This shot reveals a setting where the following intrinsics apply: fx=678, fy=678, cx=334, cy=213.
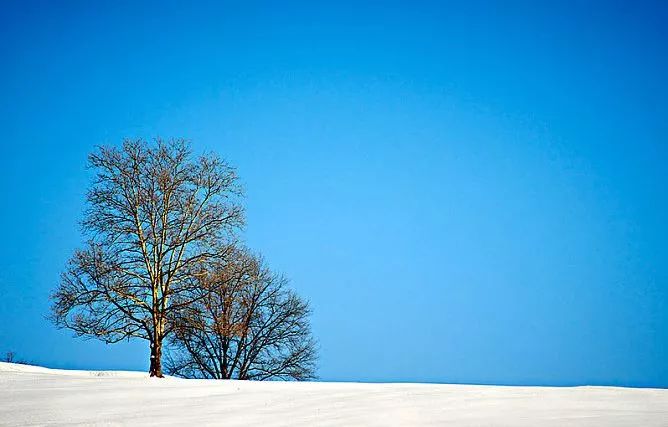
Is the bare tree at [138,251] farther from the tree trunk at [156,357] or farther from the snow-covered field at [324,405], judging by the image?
the snow-covered field at [324,405]

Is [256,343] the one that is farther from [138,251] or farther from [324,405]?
[324,405]

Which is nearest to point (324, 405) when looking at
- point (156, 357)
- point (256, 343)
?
point (156, 357)

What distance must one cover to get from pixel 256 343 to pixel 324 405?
29.7 meters

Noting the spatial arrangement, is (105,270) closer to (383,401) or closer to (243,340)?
(243,340)

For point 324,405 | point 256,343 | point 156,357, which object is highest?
point 256,343

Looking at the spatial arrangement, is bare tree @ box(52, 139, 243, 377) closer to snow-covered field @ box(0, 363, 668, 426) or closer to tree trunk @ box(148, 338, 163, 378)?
tree trunk @ box(148, 338, 163, 378)

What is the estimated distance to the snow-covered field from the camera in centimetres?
674

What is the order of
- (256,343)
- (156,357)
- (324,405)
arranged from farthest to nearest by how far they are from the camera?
1. (256,343)
2. (156,357)
3. (324,405)

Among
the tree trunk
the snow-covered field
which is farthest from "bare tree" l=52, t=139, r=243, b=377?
the snow-covered field

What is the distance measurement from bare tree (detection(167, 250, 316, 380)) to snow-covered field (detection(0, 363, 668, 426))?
25.1m

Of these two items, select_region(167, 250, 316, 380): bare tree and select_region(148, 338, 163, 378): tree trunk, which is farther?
select_region(167, 250, 316, 380): bare tree

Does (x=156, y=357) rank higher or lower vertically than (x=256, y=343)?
lower

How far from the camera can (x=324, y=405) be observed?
792 cm

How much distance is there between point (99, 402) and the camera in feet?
27.0
